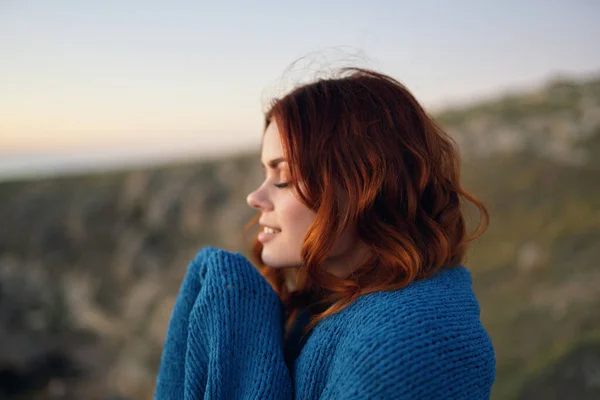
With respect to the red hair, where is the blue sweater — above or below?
below

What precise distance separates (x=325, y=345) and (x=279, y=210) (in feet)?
1.71

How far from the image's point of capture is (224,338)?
1.41 m

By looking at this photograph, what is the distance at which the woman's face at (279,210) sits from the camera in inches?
61.1

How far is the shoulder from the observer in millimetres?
1143

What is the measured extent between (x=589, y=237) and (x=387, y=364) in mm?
5937

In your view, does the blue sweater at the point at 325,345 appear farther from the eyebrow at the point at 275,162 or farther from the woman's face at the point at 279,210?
the eyebrow at the point at 275,162

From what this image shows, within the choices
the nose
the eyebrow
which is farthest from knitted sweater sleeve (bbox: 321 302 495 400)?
the eyebrow

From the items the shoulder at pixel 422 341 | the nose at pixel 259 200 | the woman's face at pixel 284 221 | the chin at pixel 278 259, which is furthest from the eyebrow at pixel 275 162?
the shoulder at pixel 422 341

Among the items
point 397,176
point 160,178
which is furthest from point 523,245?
point 160,178

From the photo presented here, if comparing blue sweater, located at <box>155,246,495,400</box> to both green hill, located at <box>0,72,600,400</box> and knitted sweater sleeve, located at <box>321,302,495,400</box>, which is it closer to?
knitted sweater sleeve, located at <box>321,302,495,400</box>

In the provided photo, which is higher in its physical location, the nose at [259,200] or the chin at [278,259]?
the nose at [259,200]

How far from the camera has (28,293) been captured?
1759 cm

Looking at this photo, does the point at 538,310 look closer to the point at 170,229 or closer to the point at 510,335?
the point at 510,335

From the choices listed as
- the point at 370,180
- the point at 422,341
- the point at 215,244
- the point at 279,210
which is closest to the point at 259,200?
the point at 279,210
